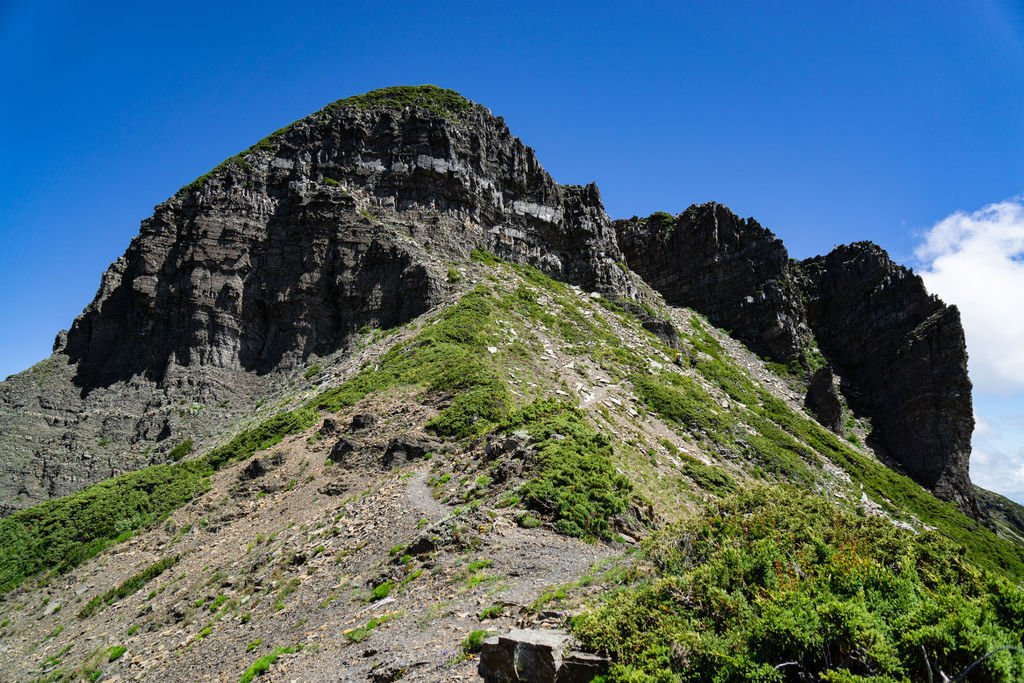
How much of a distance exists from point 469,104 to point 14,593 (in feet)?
208

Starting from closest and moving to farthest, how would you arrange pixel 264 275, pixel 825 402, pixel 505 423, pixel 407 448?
pixel 505 423
pixel 407 448
pixel 264 275
pixel 825 402

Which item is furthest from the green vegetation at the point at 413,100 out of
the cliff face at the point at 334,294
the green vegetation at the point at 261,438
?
the green vegetation at the point at 261,438

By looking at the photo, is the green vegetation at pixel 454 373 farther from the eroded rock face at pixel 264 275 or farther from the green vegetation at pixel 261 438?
the eroded rock face at pixel 264 275

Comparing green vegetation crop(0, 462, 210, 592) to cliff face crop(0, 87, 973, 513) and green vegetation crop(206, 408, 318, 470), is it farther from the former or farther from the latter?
cliff face crop(0, 87, 973, 513)

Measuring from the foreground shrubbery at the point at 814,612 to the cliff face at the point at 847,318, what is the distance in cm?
6245

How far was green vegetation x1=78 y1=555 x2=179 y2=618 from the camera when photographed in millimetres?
22812

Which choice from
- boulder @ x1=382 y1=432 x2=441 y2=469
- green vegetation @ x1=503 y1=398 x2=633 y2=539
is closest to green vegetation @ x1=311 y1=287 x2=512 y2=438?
boulder @ x1=382 y1=432 x2=441 y2=469

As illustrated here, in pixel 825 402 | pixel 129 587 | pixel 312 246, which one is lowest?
pixel 129 587

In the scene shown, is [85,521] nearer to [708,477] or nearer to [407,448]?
[407,448]

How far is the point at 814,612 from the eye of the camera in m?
7.80

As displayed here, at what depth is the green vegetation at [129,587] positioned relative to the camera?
2281 cm

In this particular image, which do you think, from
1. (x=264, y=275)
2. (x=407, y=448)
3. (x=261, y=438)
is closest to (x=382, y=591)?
(x=407, y=448)

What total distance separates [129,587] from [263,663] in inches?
584

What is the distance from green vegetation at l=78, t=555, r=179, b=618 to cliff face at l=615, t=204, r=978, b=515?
6743cm
